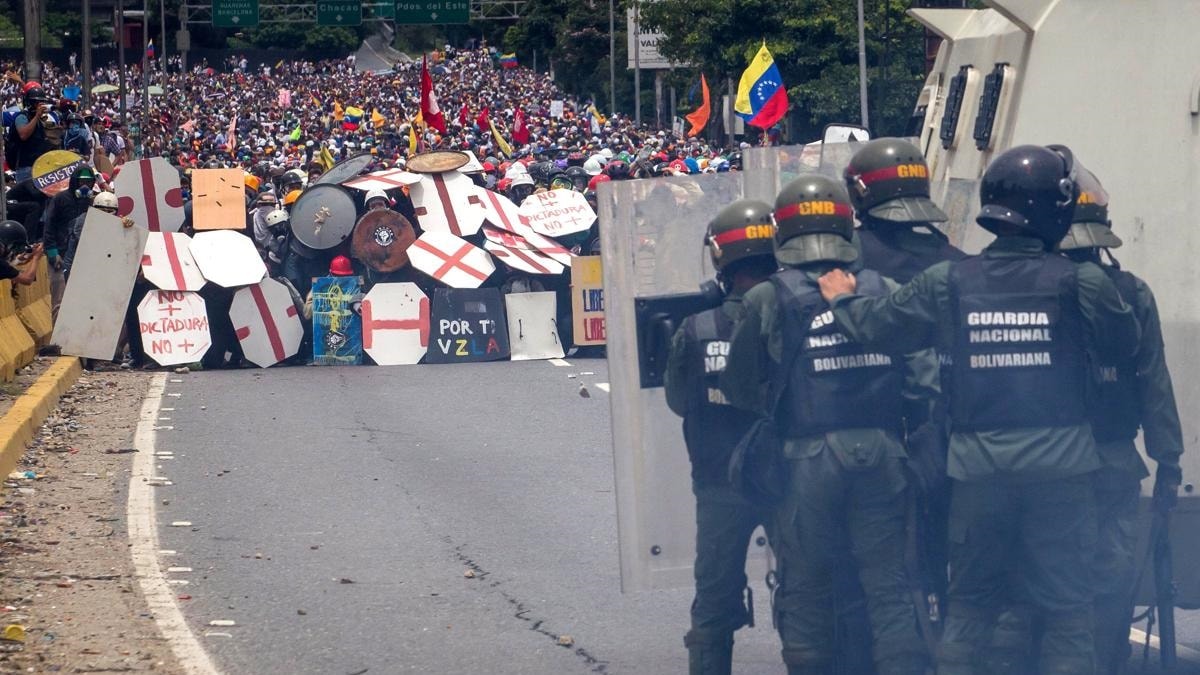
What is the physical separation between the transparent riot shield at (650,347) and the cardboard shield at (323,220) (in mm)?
12168

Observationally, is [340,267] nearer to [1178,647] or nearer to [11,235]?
[11,235]

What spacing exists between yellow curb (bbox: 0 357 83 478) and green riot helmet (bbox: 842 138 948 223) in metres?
Answer: 6.61

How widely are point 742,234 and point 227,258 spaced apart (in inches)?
490

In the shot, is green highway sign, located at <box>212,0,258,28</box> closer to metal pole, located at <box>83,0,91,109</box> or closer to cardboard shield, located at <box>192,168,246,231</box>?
metal pole, located at <box>83,0,91,109</box>

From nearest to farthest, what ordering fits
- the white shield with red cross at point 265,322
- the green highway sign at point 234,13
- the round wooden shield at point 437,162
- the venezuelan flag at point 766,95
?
the white shield with red cross at point 265,322, the round wooden shield at point 437,162, the venezuelan flag at point 766,95, the green highway sign at point 234,13

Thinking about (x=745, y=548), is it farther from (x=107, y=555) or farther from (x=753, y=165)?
(x=107, y=555)

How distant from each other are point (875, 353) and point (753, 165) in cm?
146

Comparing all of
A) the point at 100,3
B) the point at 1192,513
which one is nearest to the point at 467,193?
the point at 1192,513

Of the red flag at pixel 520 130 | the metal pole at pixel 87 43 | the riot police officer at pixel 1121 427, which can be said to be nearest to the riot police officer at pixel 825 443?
the riot police officer at pixel 1121 427

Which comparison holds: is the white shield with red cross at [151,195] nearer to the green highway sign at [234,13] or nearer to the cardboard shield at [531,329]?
the cardboard shield at [531,329]

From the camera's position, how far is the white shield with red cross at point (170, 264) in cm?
1686

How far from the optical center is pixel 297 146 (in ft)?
159

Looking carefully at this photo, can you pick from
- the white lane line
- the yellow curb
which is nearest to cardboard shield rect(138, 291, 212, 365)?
the yellow curb

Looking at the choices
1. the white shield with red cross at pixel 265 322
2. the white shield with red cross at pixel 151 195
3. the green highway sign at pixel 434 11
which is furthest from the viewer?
the green highway sign at pixel 434 11
